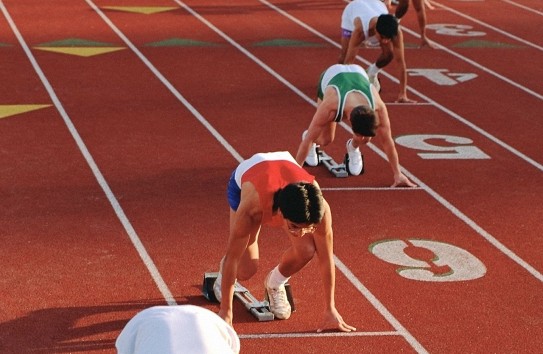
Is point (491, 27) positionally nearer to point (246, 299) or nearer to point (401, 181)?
point (401, 181)

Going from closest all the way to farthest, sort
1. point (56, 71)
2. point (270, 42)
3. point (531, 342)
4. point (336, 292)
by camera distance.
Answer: point (531, 342) → point (336, 292) → point (56, 71) → point (270, 42)

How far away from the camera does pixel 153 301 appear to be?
830 cm

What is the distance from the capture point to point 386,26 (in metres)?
13.3

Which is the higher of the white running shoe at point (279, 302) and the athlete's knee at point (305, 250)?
the athlete's knee at point (305, 250)

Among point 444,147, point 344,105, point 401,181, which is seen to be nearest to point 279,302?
point 344,105

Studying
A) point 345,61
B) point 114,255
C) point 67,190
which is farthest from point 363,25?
point 114,255

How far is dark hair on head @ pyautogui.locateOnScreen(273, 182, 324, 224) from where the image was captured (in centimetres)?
639

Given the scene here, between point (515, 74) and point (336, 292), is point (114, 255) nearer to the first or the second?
point (336, 292)

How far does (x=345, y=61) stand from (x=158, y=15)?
20.3 ft

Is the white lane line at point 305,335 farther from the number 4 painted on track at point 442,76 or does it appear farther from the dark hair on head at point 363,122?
the number 4 painted on track at point 442,76

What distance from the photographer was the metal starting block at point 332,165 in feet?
37.8

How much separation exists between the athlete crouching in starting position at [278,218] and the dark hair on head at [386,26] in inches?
231

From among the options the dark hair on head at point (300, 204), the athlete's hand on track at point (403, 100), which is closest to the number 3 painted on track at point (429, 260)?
the dark hair on head at point (300, 204)

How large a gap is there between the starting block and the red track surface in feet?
0.31
